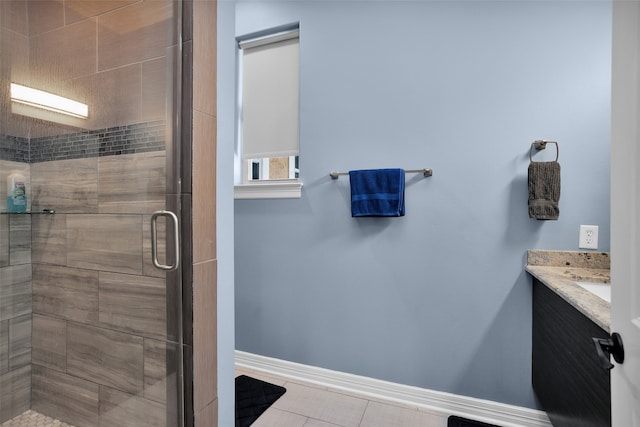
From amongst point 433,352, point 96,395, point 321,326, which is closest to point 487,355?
point 433,352

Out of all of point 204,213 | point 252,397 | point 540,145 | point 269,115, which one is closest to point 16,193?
point 204,213

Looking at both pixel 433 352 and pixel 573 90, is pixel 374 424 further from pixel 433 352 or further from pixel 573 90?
pixel 573 90

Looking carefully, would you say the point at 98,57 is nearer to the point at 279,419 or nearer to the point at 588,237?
the point at 279,419

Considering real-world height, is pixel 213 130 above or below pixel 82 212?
above

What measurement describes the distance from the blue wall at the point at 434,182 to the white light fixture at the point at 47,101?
111cm

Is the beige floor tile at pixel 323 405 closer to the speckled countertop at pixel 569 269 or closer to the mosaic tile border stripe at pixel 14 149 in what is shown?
the speckled countertop at pixel 569 269

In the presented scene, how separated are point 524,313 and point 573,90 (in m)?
1.10

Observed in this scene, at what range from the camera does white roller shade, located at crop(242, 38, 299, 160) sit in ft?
6.70

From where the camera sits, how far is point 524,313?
61.2 inches

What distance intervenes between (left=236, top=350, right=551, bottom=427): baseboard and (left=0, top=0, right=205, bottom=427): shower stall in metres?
0.98

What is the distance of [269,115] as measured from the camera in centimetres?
211

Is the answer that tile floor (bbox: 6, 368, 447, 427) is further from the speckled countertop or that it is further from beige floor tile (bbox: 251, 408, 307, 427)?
the speckled countertop

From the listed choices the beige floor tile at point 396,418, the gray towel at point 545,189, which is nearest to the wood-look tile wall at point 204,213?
the beige floor tile at point 396,418

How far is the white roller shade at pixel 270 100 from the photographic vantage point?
2041 mm
